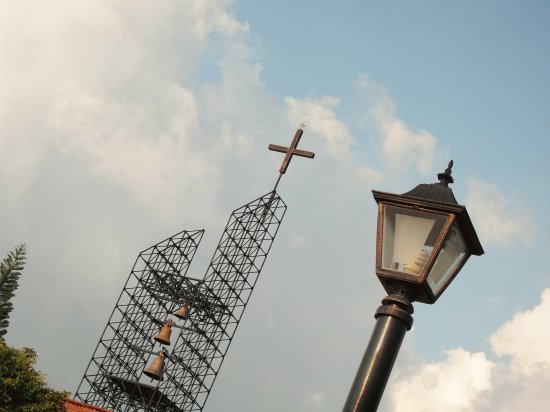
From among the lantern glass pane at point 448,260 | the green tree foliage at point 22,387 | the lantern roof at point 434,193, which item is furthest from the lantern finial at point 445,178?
the green tree foliage at point 22,387

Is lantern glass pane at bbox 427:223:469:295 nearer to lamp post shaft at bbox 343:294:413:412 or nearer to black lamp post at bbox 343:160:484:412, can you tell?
black lamp post at bbox 343:160:484:412

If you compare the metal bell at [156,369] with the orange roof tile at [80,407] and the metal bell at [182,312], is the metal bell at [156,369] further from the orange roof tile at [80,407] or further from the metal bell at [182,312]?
the orange roof tile at [80,407]

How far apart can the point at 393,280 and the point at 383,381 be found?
21.9 inches

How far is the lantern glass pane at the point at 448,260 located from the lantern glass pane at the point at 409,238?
0.26ft

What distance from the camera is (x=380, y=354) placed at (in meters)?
4.53

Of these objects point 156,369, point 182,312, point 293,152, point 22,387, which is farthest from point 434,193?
point 293,152

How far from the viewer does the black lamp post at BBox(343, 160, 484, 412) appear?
4.55 meters

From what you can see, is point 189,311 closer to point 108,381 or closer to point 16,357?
point 108,381

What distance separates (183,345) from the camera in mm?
34906

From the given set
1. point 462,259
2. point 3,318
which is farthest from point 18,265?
point 462,259

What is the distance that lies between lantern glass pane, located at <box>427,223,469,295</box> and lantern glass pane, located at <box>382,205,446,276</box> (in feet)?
0.26

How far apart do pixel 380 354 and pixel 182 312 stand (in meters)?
30.0

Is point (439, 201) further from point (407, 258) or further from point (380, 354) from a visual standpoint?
point (380, 354)

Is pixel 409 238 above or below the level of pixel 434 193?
below
